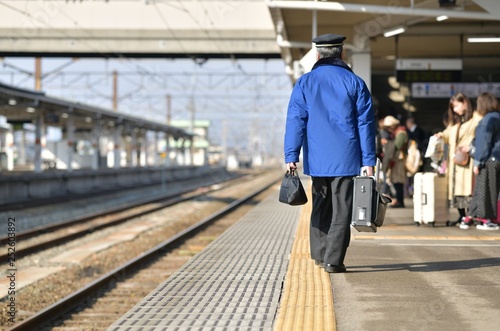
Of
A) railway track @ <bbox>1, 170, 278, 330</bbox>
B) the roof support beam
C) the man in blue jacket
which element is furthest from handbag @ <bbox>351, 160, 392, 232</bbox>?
the roof support beam

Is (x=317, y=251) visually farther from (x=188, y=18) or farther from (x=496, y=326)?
(x=188, y=18)

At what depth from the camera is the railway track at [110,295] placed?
6.85 metres

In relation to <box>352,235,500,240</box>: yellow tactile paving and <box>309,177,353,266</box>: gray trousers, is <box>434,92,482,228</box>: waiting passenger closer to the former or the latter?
<box>352,235,500,240</box>: yellow tactile paving

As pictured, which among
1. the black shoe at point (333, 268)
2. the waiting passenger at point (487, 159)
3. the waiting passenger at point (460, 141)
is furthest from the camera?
the waiting passenger at point (460, 141)

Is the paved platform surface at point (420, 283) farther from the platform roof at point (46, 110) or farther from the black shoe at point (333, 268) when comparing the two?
the platform roof at point (46, 110)

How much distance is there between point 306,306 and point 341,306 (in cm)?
21

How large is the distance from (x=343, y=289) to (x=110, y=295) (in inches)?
158

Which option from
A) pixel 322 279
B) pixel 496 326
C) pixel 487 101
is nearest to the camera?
pixel 496 326

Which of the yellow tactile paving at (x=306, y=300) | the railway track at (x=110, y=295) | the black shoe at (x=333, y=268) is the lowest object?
the railway track at (x=110, y=295)

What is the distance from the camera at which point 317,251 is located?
597 centimetres

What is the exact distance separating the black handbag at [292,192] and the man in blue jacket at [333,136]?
0.14m

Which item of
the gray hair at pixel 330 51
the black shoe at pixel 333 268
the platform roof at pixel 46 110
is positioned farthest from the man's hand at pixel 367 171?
the platform roof at pixel 46 110

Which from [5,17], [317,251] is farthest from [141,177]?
[317,251]

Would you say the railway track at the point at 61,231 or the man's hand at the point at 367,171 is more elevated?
the man's hand at the point at 367,171
